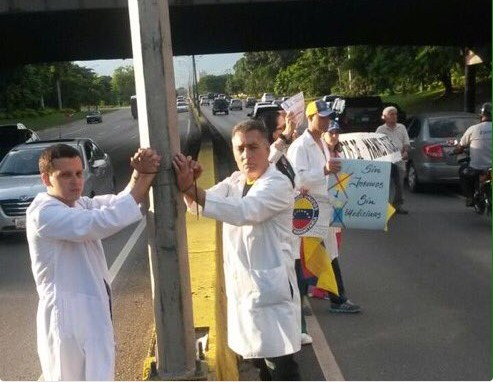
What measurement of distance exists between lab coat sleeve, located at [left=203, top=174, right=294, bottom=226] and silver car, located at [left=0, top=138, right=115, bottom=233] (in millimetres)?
8534

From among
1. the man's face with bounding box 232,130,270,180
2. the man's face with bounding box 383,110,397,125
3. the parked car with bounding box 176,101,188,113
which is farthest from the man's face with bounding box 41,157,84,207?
the parked car with bounding box 176,101,188,113

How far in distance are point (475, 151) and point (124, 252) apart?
18.2ft

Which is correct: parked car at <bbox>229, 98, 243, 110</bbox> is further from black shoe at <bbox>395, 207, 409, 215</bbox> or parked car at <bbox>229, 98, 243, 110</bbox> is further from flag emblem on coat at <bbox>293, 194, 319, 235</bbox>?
flag emblem on coat at <bbox>293, 194, 319, 235</bbox>

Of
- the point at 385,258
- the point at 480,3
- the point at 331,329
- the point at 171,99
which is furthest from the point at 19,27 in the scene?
the point at 171,99

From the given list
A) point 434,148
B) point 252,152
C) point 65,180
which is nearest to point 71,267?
point 65,180

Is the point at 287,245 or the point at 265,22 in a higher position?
the point at 265,22

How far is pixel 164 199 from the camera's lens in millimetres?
3914

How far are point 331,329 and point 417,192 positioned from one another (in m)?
9.11

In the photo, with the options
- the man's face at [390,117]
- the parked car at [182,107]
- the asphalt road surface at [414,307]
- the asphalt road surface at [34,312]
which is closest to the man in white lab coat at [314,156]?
the asphalt road surface at [414,307]

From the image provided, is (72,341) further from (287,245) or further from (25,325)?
(25,325)

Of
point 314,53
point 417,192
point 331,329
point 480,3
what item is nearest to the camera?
point 331,329

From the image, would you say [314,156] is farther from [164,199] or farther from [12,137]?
[12,137]

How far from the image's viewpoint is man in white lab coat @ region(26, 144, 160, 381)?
11.8 feet

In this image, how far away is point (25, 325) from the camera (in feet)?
24.6
